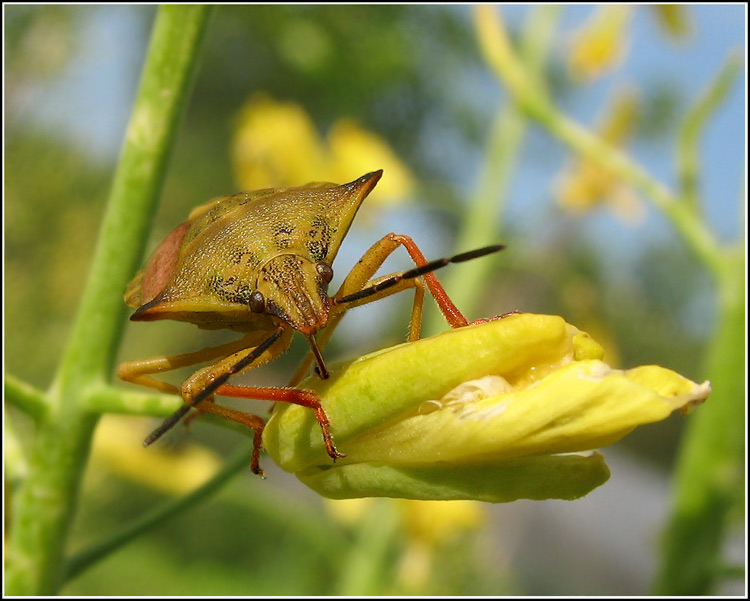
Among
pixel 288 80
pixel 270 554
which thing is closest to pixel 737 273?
pixel 270 554

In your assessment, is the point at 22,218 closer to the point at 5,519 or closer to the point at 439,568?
the point at 439,568

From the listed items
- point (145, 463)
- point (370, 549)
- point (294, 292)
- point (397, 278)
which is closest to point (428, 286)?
point (397, 278)

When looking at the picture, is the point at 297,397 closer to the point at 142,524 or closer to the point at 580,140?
the point at 142,524

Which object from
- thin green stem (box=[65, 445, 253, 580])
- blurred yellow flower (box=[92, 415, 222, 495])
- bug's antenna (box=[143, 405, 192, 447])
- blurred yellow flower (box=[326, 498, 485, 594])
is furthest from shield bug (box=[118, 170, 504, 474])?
blurred yellow flower (box=[326, 498, 485, 594])

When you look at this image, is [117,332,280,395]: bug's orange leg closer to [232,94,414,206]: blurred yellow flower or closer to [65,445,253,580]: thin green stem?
[65,445,253,580]: thin green stem

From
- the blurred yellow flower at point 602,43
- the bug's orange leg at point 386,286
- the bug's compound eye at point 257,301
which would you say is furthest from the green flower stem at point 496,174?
the bug's compound eye at point 257,301

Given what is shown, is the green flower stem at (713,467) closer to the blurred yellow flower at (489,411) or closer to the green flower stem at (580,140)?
the green flower stem at (580,140)
